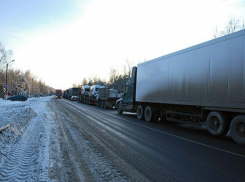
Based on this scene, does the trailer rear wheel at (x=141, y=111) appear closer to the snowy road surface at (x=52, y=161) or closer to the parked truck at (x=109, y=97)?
the snowy road surface at (x=52, y=161)

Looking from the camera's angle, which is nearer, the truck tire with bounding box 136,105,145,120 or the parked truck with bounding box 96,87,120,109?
the truck tire with bounding box 136,105,145,120

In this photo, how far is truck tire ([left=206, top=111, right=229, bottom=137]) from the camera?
9.34 m

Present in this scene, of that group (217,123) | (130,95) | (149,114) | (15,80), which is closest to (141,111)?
(149,114)

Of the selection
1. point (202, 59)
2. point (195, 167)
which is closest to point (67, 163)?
point (195, 167)

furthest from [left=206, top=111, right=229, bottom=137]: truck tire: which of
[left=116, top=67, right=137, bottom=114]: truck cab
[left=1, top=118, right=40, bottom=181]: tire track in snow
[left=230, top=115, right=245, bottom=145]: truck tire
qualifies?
[left=116, top=67, right=137, bottom=114]: truck cab

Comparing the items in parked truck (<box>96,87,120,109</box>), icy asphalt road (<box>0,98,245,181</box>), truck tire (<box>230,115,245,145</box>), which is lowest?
icy asphalt road (<box>0,98,245,181</box>)

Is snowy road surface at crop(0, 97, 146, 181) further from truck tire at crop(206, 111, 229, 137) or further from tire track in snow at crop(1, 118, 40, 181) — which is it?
truck tire at crop(206, 111, 229, 137)

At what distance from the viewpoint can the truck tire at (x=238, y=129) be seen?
8.48m

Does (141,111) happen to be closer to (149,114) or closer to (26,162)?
(149,114)

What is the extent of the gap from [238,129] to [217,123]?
109cm

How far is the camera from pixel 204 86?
34.0 ft

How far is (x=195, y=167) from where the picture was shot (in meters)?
5.54

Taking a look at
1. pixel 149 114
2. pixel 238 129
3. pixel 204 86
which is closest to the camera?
pixel 238 129

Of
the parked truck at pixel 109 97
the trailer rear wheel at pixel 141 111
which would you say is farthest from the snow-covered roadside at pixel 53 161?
the parked truck at pixel 109 97
